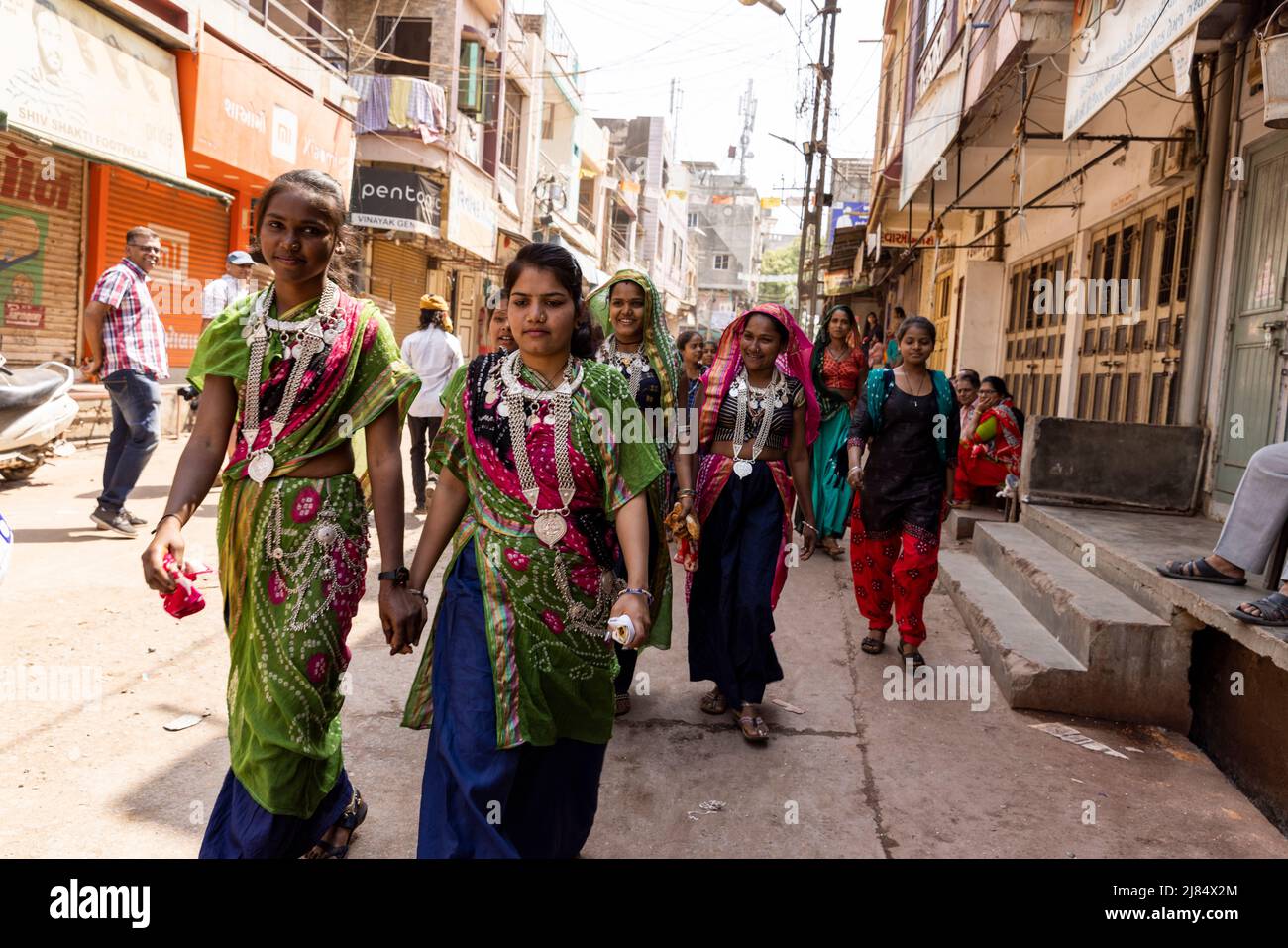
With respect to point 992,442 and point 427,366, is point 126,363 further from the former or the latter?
point 992,442

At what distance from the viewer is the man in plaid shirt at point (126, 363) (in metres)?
6.31

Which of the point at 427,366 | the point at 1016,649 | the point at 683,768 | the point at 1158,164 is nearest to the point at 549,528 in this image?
the point at 683,768

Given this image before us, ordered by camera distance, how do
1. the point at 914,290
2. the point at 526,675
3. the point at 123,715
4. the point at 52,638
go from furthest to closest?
1. the point at 914,290
2. the point at 52,638
3. the point at 123,715
4. the point at 526,675

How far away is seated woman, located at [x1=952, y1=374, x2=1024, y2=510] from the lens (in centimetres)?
838

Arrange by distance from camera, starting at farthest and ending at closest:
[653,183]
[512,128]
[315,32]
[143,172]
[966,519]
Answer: [653,183]
[512,128]
[315,32]
[143,172]
[966,519]

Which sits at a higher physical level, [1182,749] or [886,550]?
[886,550]

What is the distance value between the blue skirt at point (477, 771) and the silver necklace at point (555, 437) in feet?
0.65

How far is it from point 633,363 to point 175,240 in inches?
403

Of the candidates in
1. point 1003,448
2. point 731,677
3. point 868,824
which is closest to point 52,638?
point 731,677

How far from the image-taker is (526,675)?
2.30m

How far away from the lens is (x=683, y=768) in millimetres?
3672

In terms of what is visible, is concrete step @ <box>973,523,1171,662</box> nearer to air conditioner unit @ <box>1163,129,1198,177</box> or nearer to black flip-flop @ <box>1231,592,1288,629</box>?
black flip-flop @ <box>1231,592,1288,629</box>

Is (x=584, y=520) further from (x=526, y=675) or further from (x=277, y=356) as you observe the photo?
(x=277, y=356)

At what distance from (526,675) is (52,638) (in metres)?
3.11
